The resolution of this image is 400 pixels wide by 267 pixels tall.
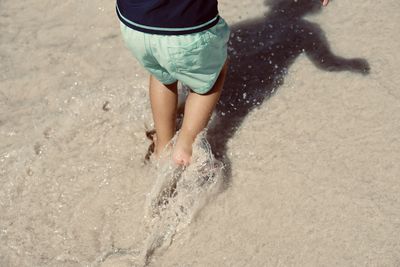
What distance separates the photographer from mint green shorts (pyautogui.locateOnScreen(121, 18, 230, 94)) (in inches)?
63.1

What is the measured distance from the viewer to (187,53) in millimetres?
1616

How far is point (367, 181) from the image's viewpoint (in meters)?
1.95

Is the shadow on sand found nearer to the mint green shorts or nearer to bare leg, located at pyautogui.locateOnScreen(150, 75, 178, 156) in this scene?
bare leg, located at pyautogui.locateOnScreen(150, 75, 178, 156)

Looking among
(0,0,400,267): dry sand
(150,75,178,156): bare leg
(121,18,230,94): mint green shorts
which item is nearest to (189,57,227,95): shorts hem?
(121,18,230,94): mint green shorts

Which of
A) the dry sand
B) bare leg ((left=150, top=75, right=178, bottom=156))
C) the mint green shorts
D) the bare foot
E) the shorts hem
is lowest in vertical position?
the dry sand

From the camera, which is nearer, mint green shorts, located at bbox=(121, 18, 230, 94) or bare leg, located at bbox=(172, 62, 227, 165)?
mint green shorts, located at bbox=(121, 18, 230, 94)

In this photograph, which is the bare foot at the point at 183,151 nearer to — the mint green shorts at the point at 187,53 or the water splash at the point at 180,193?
the water splash at the point at 180,193

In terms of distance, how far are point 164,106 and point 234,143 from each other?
1.14 feet

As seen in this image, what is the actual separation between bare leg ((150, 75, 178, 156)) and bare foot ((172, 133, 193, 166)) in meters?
0.08

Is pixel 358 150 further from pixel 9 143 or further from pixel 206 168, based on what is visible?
pixel 9 143

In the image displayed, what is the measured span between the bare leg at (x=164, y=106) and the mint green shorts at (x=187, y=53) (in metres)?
0.13

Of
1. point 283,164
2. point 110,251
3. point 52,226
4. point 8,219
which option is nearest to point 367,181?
point 283,164

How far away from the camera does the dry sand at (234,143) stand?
1.83 metres

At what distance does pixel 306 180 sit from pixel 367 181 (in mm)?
201
